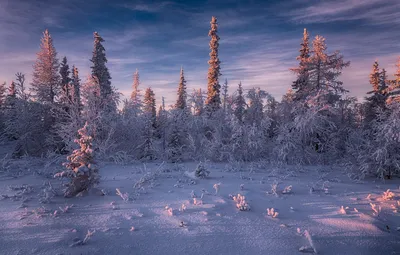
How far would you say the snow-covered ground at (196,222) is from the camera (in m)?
4.16

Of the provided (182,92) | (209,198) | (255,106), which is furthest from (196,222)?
(182,92)

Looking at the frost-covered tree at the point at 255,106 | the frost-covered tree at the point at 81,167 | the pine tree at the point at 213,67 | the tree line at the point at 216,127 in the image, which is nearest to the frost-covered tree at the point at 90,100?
the tree line at the point at 216,127

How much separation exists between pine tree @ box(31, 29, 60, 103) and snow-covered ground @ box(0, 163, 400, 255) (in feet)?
51.1

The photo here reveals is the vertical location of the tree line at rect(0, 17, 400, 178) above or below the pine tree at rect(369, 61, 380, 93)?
below

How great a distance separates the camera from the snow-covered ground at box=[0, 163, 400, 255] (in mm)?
4156

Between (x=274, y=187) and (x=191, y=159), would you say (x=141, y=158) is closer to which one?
(x=191, y=159)

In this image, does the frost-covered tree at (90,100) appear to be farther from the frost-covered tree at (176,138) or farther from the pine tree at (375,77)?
the pine tree at (375,77)

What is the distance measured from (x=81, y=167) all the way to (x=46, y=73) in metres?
18.4

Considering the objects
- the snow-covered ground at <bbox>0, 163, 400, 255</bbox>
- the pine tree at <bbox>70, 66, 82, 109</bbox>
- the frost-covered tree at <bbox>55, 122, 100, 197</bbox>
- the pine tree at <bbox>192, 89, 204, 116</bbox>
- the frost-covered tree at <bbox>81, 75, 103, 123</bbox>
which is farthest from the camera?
the pine tree at <bbox>192, 89, 204, 116</bbox>

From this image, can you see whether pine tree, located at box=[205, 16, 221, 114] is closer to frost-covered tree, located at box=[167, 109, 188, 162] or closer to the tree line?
the tree line

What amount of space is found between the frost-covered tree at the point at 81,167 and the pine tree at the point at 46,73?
1665 cm

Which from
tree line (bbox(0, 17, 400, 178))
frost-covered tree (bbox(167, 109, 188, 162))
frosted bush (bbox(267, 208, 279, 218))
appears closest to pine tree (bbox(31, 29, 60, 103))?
tree line (bbox(0, 17, 400, 178))

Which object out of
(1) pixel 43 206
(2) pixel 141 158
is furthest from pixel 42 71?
(1) pixel 43 206

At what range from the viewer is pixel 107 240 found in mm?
4234
